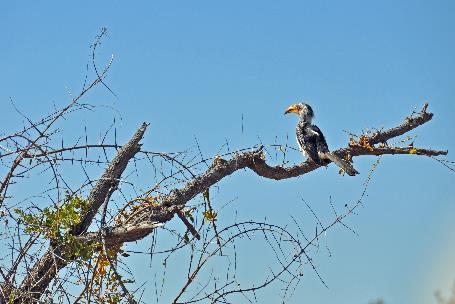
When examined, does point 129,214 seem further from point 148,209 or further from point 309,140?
point 309,140

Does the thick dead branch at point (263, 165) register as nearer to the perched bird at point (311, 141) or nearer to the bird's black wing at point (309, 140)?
the perched bird at point (311, 141)

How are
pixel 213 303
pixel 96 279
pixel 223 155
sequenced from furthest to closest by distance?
1. pixel 223 155
2. pixel 96 279
3. pixel 213 303

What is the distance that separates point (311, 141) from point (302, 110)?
1068mm

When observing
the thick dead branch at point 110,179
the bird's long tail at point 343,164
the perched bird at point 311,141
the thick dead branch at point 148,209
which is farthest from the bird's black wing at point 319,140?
the thick dead branch at point 110,179

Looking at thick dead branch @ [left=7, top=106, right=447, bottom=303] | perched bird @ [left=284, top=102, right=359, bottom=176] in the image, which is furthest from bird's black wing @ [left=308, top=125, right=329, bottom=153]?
thick dead branch @ [left=7, top=106, right=447, bottom=303]

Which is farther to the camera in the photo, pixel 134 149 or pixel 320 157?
pixel 320 157

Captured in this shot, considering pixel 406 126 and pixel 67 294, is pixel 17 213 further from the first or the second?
pixel 406 126

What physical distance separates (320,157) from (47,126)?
3.15 metres

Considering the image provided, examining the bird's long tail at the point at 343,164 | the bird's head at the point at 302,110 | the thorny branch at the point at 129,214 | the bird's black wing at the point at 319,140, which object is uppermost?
the bird's head at the point at 302,110

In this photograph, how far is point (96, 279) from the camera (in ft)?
16.3

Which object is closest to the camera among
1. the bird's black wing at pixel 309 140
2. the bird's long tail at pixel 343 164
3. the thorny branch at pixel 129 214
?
the thorny branch at pixel 129 214

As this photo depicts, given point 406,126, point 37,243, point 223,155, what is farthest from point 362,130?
point 37,243

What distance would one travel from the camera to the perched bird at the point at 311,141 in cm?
681

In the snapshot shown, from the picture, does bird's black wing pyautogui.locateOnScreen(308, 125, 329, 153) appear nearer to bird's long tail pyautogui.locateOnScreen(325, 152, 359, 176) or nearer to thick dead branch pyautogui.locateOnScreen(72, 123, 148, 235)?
bird's long tail pyautogui.locateOnScreen(325, 152, 359, 176)
